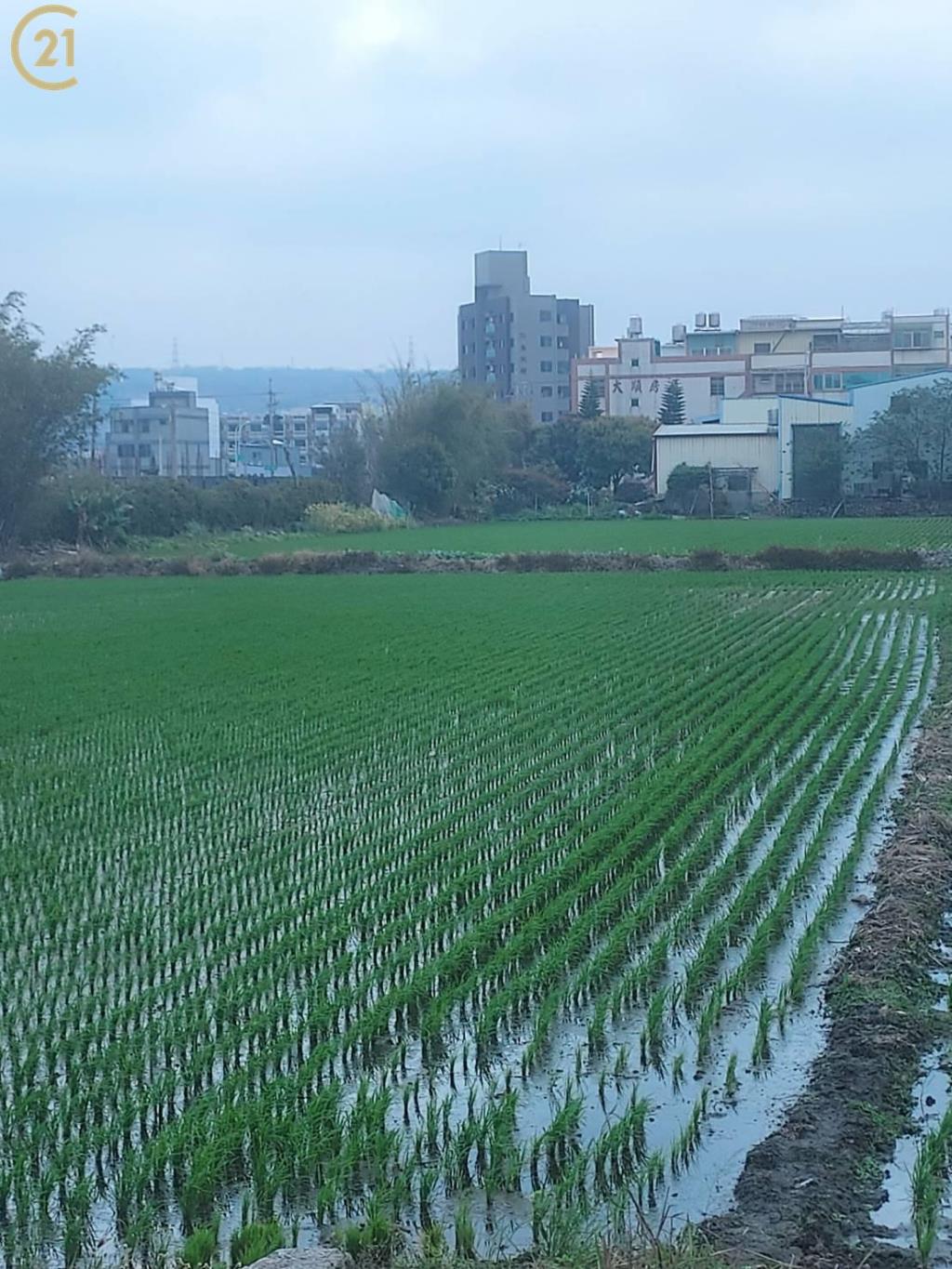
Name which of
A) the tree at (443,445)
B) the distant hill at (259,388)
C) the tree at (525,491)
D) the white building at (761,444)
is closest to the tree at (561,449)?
the tree at (525,491)

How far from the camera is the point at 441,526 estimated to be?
45188 millimetres

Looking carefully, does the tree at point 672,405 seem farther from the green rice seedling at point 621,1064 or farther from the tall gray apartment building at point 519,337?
the green rice seedling at point 621,1064

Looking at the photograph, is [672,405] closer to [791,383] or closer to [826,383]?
[791,383]

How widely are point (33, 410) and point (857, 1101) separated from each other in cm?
3078

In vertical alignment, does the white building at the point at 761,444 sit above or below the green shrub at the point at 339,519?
above

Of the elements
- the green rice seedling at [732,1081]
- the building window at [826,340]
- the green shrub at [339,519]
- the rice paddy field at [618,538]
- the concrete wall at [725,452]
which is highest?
the building window at [826,340]

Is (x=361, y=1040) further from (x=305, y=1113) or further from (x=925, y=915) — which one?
(x=925, y=915)

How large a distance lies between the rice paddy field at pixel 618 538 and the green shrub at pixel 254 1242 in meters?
23.8

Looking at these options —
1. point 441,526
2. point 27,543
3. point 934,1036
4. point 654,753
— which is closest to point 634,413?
point 441,526

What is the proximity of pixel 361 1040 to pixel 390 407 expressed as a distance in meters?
49.4

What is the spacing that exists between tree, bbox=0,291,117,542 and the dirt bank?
93.4 ft

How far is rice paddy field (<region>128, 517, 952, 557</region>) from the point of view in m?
29.9

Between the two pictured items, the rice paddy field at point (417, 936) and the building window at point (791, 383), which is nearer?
the rice paddy field at point (417, 936)

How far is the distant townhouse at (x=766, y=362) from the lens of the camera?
6081cm
